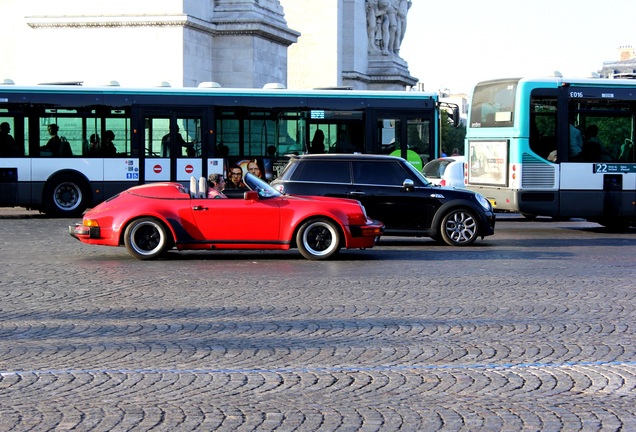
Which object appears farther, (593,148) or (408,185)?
(593,148)

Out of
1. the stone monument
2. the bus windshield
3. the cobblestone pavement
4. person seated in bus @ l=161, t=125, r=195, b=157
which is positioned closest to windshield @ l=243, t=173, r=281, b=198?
the cobblestone pavement

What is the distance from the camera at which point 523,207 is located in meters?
20.7

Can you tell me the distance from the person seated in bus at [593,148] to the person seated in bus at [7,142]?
36.5 ft

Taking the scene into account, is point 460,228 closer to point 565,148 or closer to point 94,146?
point 565,148

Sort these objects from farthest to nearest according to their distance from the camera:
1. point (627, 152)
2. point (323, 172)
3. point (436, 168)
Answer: point (436, 168), point (627, 152), point (323, 172)

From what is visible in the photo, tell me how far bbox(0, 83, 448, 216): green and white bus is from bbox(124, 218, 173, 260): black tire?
8.93 meters

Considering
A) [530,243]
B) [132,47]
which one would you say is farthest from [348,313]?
[132,47]

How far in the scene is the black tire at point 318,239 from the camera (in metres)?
14.8

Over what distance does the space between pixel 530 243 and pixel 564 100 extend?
4048 mm

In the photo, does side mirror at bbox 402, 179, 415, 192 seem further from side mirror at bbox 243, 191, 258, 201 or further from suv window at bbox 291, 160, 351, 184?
side mirror at bbox 243, 191, 258, 201

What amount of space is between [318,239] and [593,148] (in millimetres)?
8176

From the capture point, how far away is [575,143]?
21203 millimetres

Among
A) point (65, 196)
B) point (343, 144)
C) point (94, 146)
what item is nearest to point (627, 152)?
point (343, 144)

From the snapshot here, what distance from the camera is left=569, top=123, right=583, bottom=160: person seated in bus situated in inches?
830
